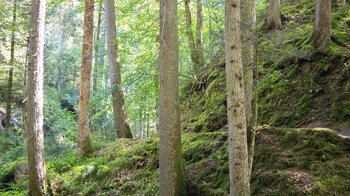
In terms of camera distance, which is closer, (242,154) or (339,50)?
(242,154)

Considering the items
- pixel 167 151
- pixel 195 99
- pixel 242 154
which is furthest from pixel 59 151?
pixel 242 154

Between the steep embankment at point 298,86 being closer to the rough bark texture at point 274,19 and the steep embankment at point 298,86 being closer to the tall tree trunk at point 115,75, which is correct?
the rough bark texture at point 274,19

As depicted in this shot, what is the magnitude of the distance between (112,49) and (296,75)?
262 inches

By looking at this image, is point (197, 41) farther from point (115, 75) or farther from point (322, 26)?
point (322, 26)

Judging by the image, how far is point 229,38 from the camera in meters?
4.66

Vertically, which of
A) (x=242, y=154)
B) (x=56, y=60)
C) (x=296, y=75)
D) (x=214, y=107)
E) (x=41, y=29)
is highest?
(x=56, y=60)

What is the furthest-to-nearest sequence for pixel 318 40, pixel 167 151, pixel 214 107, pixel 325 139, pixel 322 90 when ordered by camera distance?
pixel 214 107, pixel 318 40, pixel 322 90, pixel 167 151, pixel 325 139

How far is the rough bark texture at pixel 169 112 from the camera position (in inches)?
243

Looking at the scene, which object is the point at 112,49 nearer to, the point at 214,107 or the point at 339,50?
the point at 214,107

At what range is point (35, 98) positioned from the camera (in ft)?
25.7

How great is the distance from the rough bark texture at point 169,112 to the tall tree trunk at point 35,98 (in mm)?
3378

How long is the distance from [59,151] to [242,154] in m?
10.4

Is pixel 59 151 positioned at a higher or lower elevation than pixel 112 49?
lower

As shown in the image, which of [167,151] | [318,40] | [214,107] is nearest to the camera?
[167,151]
